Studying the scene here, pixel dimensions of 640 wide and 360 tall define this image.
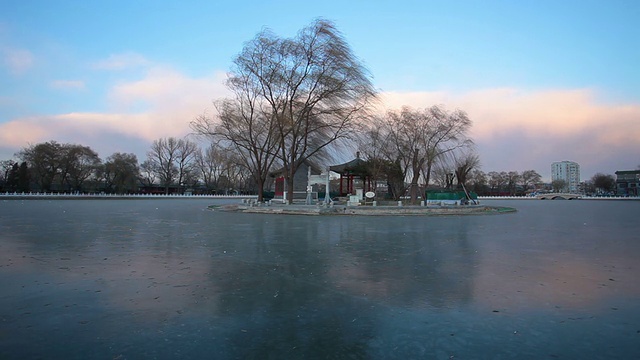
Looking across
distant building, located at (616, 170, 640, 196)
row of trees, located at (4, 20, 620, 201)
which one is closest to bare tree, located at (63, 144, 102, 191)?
row of trees, located at (4, 20, 620, 201)

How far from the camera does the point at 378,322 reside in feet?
14.0

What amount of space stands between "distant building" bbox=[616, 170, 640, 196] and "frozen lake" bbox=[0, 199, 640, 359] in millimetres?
124614

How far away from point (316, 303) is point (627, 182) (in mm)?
135721

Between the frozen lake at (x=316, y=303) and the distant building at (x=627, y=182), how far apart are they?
12461 cm

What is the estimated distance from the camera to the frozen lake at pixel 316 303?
357 centimetres

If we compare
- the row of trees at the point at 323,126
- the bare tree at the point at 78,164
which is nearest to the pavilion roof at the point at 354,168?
the row of trees at the point at 323,126

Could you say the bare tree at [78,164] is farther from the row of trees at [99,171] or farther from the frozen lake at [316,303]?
the frozen lake at [316,303]

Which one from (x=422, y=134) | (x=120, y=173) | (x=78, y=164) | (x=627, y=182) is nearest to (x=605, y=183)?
(x=627, y=182)

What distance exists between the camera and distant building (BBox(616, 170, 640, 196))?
106906mm

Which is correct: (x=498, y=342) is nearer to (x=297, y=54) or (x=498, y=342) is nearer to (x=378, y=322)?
(x=378, y=322)

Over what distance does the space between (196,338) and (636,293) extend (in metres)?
6.00

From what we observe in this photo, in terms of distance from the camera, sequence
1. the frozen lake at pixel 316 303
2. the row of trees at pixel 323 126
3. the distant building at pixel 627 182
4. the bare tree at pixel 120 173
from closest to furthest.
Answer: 1. the frozen lake at pixel 316 303
2. the row of trees at pixel 323 126
3. the bare tree at pixel 120 173
4. the distant building at pixel 627 182

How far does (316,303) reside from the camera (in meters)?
5.02

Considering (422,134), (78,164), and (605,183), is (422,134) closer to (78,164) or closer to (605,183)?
(78,164)
